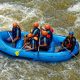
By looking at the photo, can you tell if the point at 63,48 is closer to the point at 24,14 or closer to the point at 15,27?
the point at 15,27

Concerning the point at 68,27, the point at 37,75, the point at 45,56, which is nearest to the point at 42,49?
the point at 45,56

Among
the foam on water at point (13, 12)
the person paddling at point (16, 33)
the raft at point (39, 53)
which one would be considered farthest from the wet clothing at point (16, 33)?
Result: the foam on water at point (13, 12)

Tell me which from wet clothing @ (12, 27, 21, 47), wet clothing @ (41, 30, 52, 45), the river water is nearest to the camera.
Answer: the river water

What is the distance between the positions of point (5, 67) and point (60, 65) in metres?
2.01

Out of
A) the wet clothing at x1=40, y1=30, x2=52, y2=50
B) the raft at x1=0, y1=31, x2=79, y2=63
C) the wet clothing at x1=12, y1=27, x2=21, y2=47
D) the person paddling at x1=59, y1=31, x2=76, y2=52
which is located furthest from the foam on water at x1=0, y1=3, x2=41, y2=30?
the person paddling at x1=59, y1=31, x2=76, y2=52

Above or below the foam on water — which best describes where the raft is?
below

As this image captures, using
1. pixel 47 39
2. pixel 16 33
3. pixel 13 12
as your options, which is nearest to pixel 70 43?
pixel 47 39

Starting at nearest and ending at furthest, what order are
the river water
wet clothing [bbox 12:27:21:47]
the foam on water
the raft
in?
the river water, the raft, wet clothing [bbox 12:27:21:47], the foam on water

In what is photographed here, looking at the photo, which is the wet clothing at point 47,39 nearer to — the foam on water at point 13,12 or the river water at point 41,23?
the river water at point 41,23

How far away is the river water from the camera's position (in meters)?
10.5

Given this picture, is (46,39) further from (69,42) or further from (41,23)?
(41,23)

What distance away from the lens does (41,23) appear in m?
13.7

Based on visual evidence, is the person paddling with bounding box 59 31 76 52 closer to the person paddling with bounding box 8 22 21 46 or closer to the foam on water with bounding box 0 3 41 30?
the person paddling with bounding box 8 22 21 46

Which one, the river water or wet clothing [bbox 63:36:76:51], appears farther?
wet clothing [bbox 63:36:76:51]
